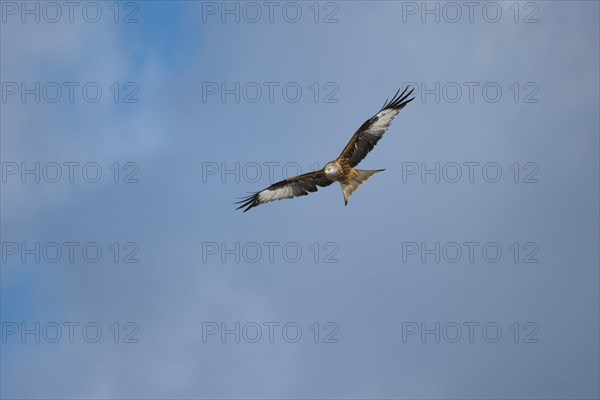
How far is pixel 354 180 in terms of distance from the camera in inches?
999

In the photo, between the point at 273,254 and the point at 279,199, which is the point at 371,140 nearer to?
the point at 279,199

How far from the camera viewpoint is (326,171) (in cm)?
2555

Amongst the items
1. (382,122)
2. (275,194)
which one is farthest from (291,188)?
(382,122)

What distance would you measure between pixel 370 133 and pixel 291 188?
302 centimetres

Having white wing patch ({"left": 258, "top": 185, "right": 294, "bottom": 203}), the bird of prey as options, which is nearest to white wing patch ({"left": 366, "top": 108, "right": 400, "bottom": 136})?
the bird of prey

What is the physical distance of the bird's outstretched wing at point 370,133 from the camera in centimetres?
2553

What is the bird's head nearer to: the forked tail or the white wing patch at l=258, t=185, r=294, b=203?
the forked tail

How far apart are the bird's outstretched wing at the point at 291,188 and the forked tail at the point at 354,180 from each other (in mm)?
687

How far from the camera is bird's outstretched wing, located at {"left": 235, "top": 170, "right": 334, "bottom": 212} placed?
26297 millimetres

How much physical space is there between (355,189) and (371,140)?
4.68 feet

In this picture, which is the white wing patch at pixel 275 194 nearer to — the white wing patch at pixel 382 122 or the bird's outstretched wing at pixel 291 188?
the bird's outstretched wing at pixel 291 188

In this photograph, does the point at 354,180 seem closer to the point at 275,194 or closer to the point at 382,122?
the point at 382,122

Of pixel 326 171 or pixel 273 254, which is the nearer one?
pixel 326 171

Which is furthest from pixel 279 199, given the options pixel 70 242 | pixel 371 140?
pixel 70 242
